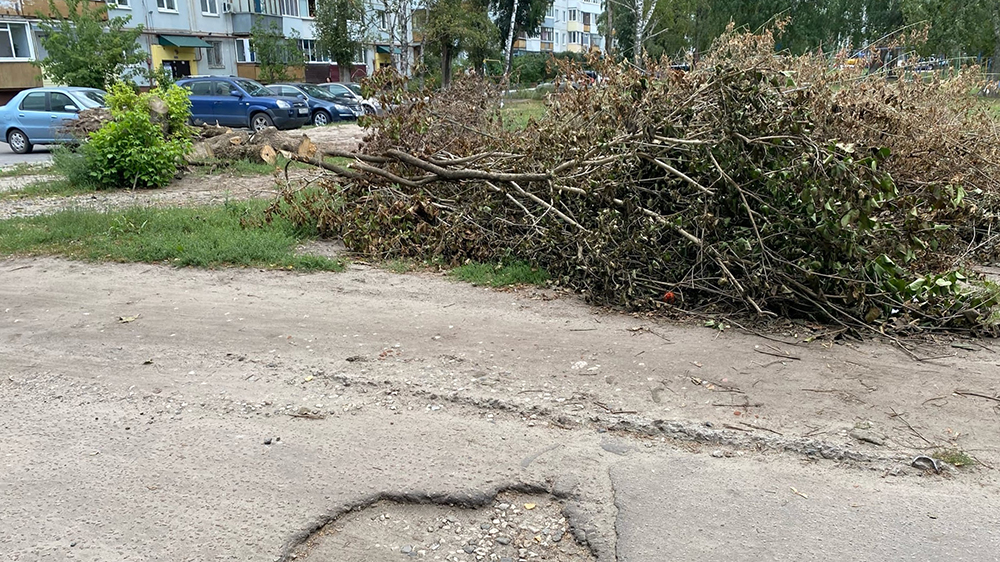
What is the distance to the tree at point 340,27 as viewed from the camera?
34.9 metres

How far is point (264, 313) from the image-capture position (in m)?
6.20

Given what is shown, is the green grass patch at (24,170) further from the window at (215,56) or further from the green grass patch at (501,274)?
the window at (215,56)

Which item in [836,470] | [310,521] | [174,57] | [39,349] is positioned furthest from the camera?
[174,57]

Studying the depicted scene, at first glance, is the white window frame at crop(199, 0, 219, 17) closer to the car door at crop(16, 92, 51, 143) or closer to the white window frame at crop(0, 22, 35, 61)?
the white window frame at crop(0, 22, 35, 61)

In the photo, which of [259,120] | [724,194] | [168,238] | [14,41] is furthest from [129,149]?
[14,41]

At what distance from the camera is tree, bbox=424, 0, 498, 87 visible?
34125mm

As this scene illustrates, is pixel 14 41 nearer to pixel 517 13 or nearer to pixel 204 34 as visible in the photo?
pixel 204 34

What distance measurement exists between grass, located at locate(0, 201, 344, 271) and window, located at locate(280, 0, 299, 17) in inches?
1572

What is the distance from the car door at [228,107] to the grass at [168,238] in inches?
606

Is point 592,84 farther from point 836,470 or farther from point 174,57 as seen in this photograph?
Result: point 174,57

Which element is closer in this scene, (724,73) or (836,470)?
(836,470)

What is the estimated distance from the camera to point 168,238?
8320 mm

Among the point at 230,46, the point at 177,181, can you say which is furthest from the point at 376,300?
the point at 230,46

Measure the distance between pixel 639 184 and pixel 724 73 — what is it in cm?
117
